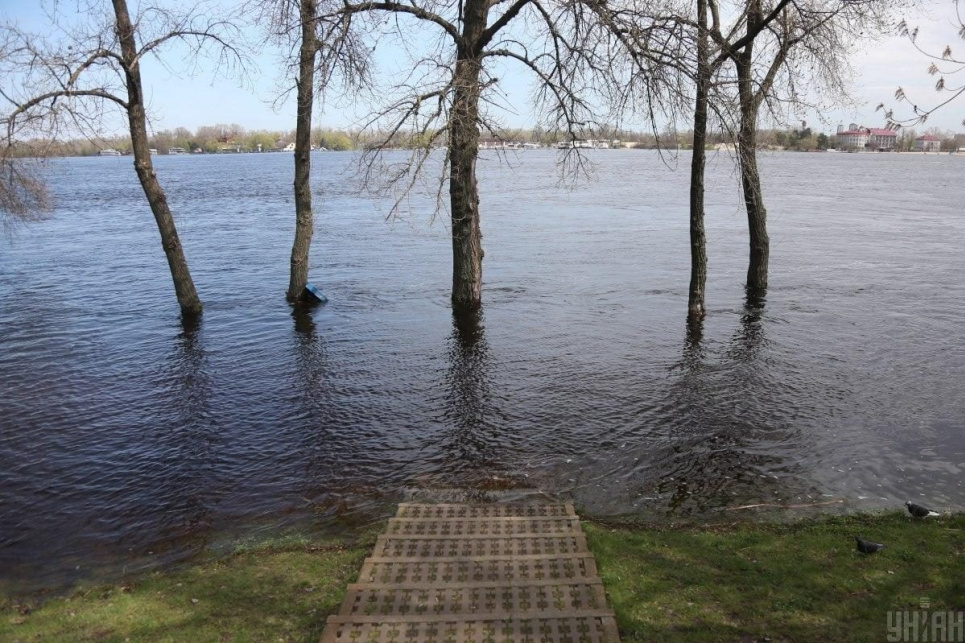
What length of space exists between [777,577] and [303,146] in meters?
13.9

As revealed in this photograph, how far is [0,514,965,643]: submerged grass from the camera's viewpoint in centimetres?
476

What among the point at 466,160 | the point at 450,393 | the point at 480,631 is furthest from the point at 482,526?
the point at 466,160

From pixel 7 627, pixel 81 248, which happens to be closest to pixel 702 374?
pixel 7 627

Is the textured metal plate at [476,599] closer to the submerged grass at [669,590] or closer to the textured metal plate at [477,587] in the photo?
the textured metal plate at [477,587]

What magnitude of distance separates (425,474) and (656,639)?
420 cm

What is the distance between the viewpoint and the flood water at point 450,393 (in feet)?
25.3

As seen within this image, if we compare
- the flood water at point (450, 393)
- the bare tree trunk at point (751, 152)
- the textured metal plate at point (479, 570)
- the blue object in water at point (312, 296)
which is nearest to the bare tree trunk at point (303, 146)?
the blue object in water at point (312, 296)

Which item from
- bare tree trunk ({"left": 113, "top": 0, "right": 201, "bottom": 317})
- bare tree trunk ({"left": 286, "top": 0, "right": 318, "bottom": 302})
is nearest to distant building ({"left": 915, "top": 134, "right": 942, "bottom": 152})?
bare tree trunk ({"left": 286, "top": 0, "right": 318, "bottom": 302})

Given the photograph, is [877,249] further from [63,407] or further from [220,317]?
[63,407]

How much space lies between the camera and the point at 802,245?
25609 mm

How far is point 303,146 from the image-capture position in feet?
52.7

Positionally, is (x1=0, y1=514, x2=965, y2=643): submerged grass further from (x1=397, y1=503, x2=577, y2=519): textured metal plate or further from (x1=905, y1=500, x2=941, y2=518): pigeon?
(x1=397, y1=503, x2=577, y2=519): textured metal plate

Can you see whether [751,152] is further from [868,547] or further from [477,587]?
[477,587]

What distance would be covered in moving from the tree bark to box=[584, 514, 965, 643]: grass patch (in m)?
7.89
